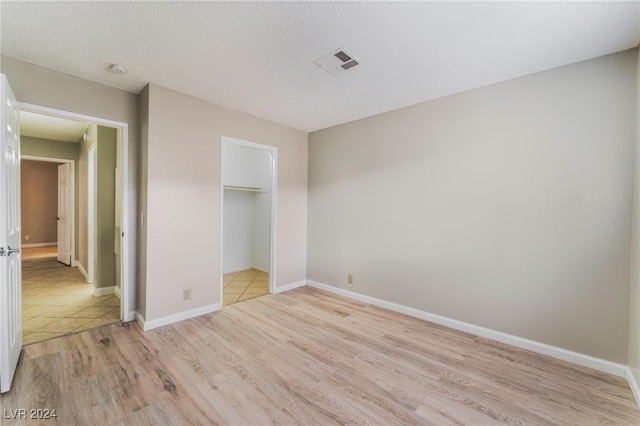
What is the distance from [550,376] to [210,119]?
4.07m

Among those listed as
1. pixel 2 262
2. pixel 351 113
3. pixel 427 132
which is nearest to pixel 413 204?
pixel 427 132

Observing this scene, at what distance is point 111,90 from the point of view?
109 inches

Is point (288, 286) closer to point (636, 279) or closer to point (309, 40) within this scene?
point (309, 40)

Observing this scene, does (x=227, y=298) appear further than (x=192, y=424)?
Yes

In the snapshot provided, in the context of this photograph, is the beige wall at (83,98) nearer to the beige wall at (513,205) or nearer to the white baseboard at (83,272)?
the white baseboard at (83,272)

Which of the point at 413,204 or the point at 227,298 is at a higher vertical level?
the point at 413,204

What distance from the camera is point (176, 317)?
2.89m

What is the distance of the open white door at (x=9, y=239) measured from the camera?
68.0 inches

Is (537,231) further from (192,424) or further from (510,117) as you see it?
(192,424)

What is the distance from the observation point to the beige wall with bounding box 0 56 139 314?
228 centimetres

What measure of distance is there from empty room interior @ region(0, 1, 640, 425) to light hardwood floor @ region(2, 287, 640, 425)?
0.02 meters

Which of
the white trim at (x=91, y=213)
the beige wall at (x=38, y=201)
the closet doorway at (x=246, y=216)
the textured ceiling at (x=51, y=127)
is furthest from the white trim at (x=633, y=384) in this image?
the beige wall at (x=38, y=201)

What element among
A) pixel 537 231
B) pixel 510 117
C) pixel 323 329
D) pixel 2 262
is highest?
pixel 510 117

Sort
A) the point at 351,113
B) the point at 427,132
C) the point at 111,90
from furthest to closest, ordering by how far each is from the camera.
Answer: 1. the point at 351,113
2. the point at 427,132
3. the point at 111,90
